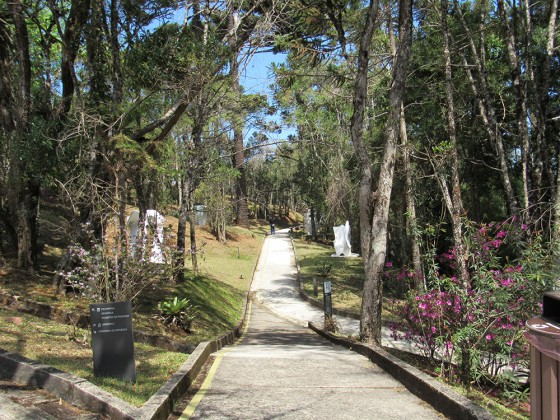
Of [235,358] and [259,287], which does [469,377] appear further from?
[259,287]

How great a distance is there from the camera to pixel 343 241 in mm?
38531

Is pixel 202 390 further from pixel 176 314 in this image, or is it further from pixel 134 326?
pixel 176 314

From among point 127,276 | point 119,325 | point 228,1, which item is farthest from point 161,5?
point 119,325

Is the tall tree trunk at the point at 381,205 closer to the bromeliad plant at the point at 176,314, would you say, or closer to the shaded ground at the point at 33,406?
the bromeliad plant at the point at 176,314

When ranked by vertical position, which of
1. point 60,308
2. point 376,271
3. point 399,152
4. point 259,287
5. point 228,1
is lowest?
point 259,287

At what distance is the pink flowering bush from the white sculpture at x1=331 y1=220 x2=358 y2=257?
31.0 m

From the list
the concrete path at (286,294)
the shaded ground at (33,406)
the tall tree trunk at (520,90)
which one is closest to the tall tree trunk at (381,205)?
the concrete path at (286,294)

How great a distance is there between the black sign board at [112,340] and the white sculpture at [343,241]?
110 feet

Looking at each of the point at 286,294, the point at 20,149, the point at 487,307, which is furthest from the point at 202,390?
the point at 286,294

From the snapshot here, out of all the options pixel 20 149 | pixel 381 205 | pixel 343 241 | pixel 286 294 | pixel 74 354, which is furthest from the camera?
pixel 343 241

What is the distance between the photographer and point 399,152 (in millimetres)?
18656

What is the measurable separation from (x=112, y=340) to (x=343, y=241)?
3387cm

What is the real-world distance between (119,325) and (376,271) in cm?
570

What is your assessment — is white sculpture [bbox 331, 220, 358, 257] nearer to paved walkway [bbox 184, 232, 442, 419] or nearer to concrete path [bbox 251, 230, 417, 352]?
concrete path [bbox 251, 230, 417, 352]
